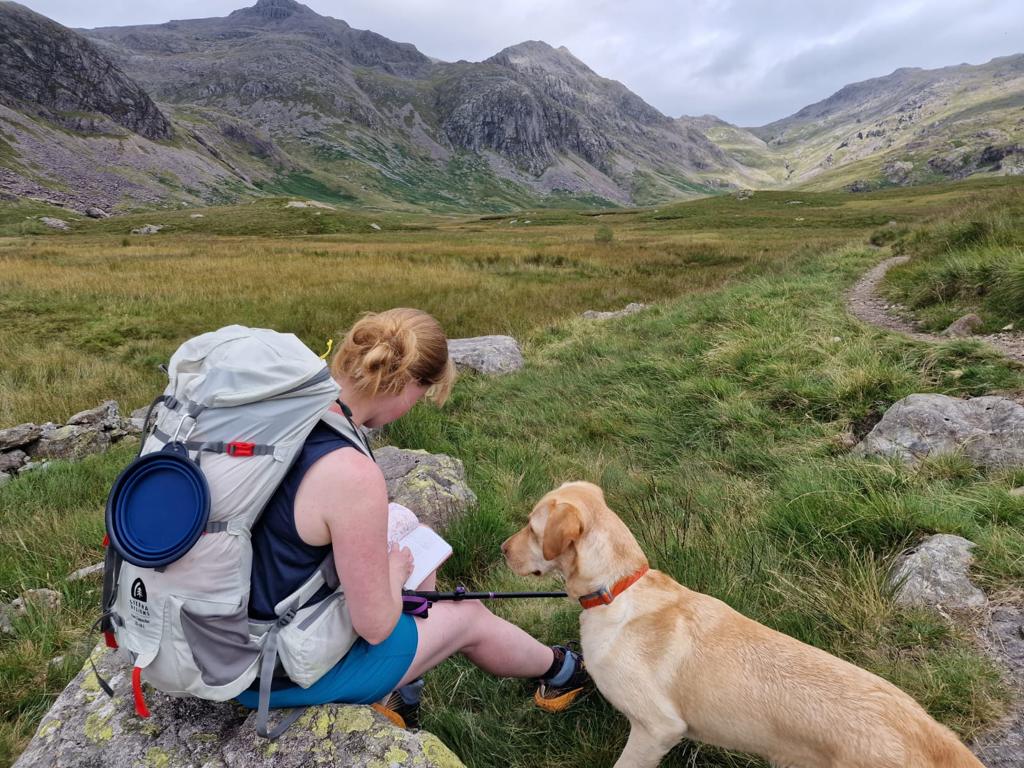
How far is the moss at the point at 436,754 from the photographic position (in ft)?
5.78

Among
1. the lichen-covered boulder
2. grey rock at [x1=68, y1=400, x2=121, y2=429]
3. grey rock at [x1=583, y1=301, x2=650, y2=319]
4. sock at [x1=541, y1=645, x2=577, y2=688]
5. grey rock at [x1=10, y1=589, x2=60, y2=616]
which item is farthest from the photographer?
grey rock at [x1=583, y1=301, x2=650, y2=319]

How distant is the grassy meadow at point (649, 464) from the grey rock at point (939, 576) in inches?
3.1

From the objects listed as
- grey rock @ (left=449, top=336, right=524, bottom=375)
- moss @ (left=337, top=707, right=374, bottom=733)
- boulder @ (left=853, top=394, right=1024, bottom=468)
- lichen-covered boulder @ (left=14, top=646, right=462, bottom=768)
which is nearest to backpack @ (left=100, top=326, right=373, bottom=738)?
lichen-covered boulder @ (left=14, top=646, right=462, bottom=768)

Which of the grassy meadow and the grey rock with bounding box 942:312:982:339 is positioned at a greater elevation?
the grey rock with bounding box 942:312:982:339

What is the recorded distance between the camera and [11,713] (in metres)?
2.58

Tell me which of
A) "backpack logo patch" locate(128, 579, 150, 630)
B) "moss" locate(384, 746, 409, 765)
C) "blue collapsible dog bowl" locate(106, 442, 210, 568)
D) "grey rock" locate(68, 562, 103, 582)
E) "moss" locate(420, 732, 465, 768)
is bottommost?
"grey rock" locate(68, 562, 103, 582)

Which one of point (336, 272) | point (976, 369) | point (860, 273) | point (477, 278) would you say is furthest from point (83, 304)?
point (860, 273)

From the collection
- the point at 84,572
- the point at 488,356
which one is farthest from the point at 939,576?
the point at 488,356

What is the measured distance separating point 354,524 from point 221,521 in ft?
1.32

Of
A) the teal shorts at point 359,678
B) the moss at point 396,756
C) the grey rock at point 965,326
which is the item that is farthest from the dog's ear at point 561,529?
the grey rock at point 965,326

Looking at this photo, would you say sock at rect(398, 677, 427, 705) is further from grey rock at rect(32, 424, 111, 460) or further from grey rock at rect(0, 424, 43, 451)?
grey rock at rect(0, 424, 43, 451)

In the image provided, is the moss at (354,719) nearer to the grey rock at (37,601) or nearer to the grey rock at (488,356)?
the grey rock at (37,601)

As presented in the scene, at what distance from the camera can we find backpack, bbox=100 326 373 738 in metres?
1.61

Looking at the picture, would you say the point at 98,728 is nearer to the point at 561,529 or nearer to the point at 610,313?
the point at 561,529
